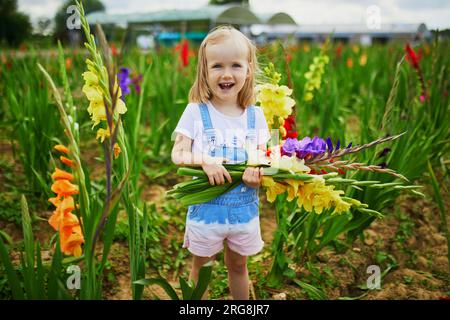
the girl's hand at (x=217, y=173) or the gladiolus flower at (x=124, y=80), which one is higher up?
the gladiolus flower at (x=124, y=80)

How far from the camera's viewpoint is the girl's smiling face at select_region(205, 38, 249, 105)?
1.14 metres

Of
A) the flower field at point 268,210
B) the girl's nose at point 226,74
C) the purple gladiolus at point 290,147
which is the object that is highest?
the girl's nose at point 226,74

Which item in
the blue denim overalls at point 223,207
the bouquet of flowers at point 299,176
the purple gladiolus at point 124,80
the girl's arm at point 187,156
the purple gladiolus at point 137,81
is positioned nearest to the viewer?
the bouquet of flowers at point 299,176

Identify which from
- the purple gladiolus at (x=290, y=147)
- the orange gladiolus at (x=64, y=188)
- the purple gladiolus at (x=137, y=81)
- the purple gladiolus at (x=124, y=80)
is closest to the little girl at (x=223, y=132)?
the purple gladiolus at (x=290, y=147)

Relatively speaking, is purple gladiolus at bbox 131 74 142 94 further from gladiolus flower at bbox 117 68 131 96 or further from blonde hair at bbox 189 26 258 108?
blonde hair at bbox 189 26 258 108

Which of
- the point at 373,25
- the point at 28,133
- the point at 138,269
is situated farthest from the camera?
the point at 28,133

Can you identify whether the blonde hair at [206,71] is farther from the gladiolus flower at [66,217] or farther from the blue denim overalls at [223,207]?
the gladiolus flower at [66,217]

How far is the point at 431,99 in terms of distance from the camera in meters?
2.61

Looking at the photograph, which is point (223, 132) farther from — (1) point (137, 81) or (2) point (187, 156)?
(1) point (137, 81)

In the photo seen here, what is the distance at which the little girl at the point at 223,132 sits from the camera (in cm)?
116
